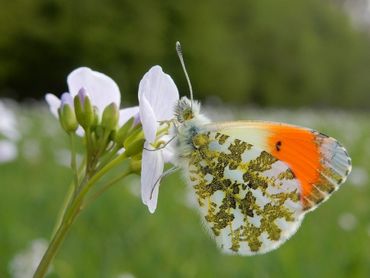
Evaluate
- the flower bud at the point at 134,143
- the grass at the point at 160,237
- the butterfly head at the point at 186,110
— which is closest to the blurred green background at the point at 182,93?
the grass at the point at 160,237

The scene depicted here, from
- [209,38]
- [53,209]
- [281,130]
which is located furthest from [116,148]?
[209,38]

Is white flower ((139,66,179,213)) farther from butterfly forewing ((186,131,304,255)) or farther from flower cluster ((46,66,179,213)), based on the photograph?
butterfly forewing ((186,131,304,255))

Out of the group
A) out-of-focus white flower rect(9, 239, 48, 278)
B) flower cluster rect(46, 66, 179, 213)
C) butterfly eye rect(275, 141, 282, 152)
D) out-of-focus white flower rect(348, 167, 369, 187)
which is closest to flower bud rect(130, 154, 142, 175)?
flower cluster rect(46, 66, 179, 213)

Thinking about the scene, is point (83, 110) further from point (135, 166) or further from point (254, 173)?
point (254, 173)

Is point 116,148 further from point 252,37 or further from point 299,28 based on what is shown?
point 299,28

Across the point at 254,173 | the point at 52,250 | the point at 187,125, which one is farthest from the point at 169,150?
the point at 52,250

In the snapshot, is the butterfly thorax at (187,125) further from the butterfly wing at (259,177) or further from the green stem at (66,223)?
the green stem at (66,223)
